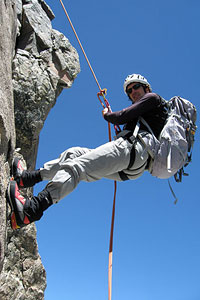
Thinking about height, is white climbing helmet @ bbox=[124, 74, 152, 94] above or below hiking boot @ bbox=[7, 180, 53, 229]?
above

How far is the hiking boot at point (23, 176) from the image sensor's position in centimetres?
540

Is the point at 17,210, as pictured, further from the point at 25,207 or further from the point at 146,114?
the point at 146,114

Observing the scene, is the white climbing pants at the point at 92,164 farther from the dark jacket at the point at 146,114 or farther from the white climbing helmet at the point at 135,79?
the white climbing helmet at the point at 135,79

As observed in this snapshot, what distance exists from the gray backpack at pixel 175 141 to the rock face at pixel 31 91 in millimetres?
3287

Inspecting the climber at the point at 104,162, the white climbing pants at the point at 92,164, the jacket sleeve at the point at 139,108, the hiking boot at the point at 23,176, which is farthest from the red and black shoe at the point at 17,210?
the jacket sleeve at the point at 139,108

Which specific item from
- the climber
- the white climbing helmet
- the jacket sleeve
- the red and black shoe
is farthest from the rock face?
the red and black shoe

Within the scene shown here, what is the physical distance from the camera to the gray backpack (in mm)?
5281

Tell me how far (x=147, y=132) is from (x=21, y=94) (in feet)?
19.6

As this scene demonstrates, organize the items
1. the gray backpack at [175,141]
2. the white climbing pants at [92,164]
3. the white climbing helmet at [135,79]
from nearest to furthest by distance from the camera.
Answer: the white climbing pants at [92,164], the gray backpack at [175,141], the white climbing helmet at [135,79]

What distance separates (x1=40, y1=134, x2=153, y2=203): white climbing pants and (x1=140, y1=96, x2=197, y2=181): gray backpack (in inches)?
10.3

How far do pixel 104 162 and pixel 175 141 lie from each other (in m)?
1.28

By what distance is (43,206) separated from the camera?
439cm

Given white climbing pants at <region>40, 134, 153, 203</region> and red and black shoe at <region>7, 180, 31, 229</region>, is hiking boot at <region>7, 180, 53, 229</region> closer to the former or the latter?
red and black shoe at <region>7, 180, 31, 229</region>

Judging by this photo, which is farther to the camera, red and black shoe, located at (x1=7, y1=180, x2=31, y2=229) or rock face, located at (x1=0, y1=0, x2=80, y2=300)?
rock face, located at (x1=0, y1=0, x2=80, y2=300)
